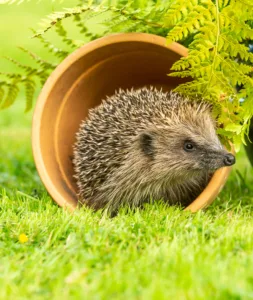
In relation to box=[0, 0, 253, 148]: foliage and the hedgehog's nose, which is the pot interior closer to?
box=[0, 0, 253, 148]: foliage

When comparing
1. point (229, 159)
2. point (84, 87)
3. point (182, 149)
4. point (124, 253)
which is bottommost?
point (124, 253)

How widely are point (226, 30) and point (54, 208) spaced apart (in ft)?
5.39

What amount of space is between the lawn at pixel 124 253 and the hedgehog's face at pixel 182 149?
316 mm

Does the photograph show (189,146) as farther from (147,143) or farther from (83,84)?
(83,84)

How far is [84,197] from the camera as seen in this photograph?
16.0 ft

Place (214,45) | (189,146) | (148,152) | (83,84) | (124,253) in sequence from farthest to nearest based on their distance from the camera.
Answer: (83,84), (148,152), (189,146), (214,45), (124,253)

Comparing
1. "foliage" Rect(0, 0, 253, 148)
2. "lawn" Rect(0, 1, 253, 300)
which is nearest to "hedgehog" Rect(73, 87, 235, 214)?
"foliage" Rect(0, 0, 253, 148)

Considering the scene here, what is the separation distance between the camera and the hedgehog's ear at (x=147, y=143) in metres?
4.51

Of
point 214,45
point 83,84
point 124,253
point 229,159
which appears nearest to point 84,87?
point 83,84

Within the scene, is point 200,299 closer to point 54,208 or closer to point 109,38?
point 54,208

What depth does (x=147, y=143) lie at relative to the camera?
4551 millimetres

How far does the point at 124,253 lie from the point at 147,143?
152 centimetres

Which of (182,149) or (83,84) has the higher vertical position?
(83,84)

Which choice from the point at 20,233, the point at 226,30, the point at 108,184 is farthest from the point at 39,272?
the point at 226,30
